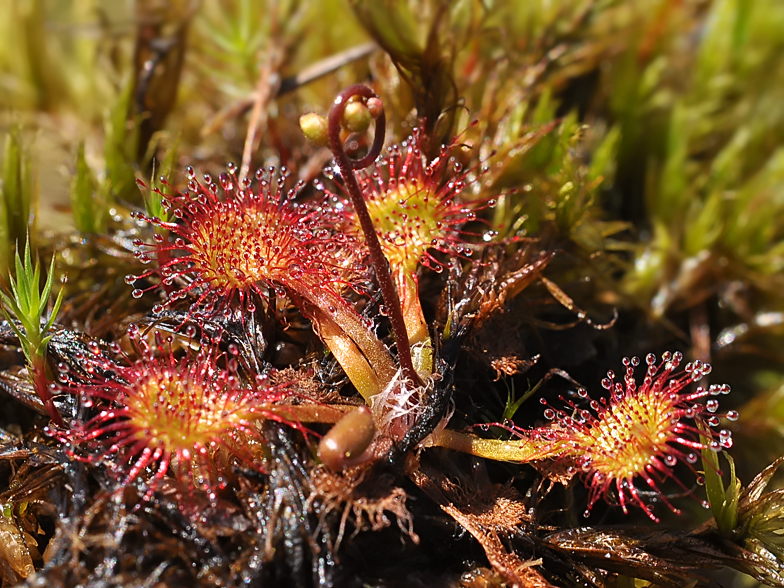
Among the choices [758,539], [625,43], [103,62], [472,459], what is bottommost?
[758,539]

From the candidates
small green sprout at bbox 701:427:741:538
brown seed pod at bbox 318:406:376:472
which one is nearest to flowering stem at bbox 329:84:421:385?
brown seed pod at bbox 318:406:376:472

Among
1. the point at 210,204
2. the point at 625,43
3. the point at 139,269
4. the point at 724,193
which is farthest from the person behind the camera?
the point at 625,43

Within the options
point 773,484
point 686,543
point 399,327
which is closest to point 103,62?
point 399,327

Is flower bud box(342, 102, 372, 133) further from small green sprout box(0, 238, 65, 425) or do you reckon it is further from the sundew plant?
small green sprout box(0, 238, 65, 425)

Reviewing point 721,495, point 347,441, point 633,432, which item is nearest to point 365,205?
point 347,441

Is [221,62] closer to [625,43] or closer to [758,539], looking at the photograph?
[625,43]

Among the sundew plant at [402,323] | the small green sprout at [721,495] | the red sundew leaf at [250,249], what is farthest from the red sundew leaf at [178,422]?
the small green sprout at [721,495]

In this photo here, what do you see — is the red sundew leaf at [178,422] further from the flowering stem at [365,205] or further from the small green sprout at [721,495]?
the small green sprout at [721,495]

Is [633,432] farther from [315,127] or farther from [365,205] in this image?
[315,127]
